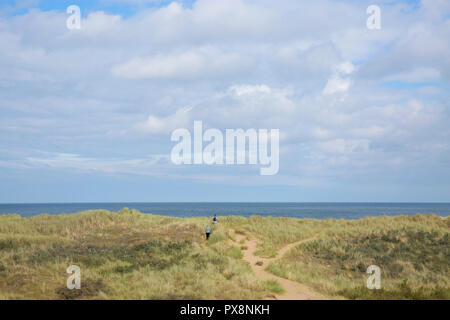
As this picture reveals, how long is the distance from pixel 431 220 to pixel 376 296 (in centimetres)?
2521

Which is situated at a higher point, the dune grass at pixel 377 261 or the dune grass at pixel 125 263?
the dune grass at pixel 125 263

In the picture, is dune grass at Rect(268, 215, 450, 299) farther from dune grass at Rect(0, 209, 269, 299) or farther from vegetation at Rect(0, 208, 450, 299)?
dune grass at Rect(0, 209, 269, 299)

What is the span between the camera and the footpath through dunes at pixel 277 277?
15.4 m

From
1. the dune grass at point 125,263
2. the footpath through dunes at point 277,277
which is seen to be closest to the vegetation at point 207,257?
the dune grass at point 125,263

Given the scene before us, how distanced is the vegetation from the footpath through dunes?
53cm

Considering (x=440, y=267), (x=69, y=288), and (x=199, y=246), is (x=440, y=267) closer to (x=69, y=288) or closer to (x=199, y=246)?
(x=199, y=246)

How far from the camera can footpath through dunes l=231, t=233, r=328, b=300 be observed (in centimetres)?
1544

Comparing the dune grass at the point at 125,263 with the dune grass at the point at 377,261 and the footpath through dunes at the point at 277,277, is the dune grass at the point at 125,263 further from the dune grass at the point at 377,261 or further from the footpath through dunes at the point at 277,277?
the dune grass at the point at 377,261

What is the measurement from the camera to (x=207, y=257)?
21.0m

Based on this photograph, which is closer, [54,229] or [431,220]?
[54,229]

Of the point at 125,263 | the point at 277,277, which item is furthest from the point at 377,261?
the point at 125,263

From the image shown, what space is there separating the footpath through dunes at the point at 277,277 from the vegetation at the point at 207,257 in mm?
525
